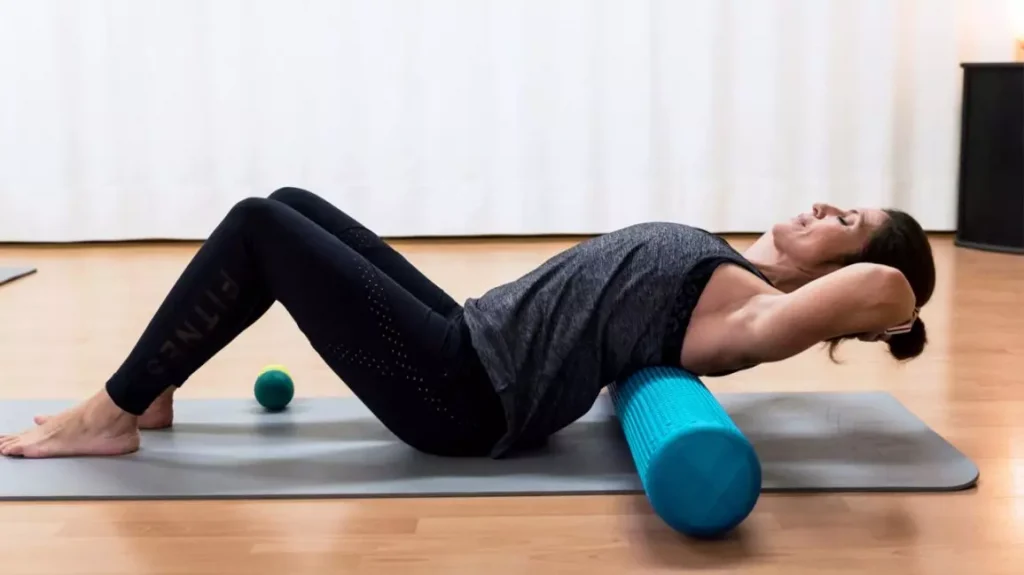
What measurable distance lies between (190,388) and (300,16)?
2521 millimetres

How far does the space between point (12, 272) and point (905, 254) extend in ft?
10.7

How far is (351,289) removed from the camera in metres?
1.81

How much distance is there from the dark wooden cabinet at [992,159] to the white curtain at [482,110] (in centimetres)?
19

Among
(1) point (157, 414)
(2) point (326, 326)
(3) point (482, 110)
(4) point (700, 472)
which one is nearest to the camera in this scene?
(4) point (700, 472)

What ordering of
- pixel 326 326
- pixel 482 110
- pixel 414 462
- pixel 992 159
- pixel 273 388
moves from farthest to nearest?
1. pixel 482 110
2. pixel 992 159
3. pixel 273 388
4. pixel 414 462
5. pixel 326 326

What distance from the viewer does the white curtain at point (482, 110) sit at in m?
4.66

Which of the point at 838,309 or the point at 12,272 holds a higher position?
the point at 838,309

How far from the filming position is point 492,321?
6.15 feet

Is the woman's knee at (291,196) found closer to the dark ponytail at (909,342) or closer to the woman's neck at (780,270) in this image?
the woman's neck at (780,270)

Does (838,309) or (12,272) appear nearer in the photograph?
(838,309)

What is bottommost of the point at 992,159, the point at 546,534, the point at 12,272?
the point at 12,272

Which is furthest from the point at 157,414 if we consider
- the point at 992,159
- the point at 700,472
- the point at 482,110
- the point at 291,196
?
the point at 992,159

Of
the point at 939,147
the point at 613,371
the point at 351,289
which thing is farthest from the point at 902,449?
the point at 939,147

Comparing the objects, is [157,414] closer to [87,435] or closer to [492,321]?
[87,435]
